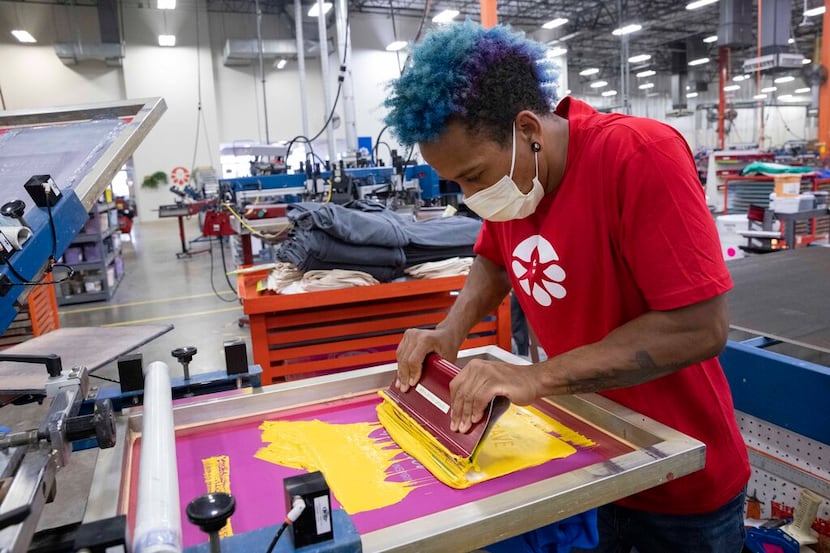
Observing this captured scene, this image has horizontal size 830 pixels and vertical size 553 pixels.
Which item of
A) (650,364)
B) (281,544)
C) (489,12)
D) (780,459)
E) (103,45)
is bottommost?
(780,459)

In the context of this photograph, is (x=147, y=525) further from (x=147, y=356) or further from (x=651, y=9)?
(x=651, y=9)

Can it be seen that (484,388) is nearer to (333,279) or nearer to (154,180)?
(333,279)

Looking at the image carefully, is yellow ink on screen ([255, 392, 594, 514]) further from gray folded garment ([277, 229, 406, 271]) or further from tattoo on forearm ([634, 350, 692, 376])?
gray folded garment ([277, 229, 406, 271])

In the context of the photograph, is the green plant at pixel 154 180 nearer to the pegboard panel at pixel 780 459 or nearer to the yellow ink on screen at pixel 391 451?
the yellow ink on screen at pixel 391 451

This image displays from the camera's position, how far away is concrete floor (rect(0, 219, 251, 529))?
2.37 metres

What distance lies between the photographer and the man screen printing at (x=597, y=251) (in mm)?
860

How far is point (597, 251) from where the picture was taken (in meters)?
0.98

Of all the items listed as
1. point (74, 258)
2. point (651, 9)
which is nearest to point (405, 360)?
point (74, 258)

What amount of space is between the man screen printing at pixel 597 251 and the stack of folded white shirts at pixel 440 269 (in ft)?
4.68

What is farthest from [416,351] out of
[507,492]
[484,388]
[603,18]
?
[603,18]

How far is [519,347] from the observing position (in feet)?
12.4

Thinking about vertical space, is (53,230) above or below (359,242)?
above

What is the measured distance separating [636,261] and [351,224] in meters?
1.61

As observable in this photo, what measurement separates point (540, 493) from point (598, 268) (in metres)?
0.39
